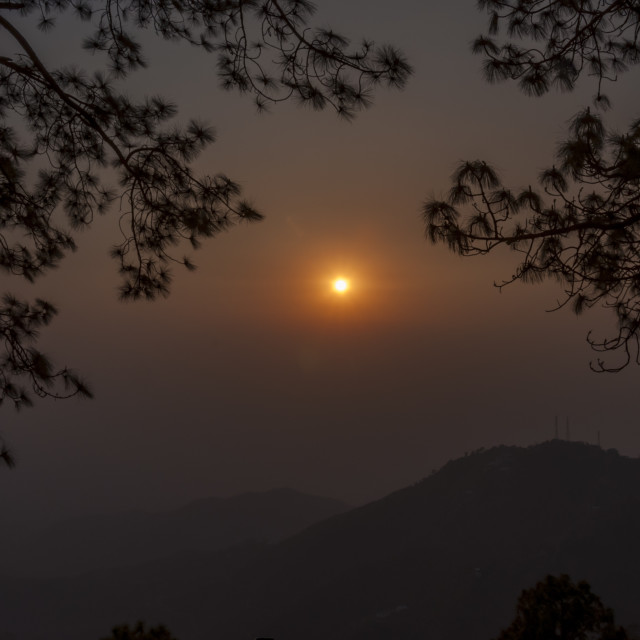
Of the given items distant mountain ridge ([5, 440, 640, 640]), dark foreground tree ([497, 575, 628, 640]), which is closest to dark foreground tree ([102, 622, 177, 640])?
dark foreground tree ([497, 575, 628, 640])

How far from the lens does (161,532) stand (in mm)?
152500

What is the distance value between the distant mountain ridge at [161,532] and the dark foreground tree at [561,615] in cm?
13278

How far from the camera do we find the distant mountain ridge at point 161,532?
457ft

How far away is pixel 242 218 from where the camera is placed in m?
5.26

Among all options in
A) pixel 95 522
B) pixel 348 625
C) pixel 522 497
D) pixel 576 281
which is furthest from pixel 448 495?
pixel 95 522

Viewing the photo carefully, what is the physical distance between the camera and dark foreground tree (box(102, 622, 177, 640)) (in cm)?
345

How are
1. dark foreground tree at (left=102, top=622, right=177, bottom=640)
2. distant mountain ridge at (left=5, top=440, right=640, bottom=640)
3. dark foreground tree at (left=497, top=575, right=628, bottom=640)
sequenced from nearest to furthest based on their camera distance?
dark foreground tree at (left=102, top=622, right=177, bottom=640)
dark foreground tree at (left=497, top=575, right=628, bottom=640)
distant mountain ridge at (left=5, top=440, right=640, bottom=640)

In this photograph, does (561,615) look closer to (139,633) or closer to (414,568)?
(139,633)

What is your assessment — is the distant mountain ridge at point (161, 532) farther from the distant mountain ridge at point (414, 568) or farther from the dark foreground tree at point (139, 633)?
the dark foreground tree at point (139, 633)

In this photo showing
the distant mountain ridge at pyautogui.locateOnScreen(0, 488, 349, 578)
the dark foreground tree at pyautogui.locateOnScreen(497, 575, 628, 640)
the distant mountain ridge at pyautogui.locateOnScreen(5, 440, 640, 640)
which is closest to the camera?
the dark foreground tree at pyautogui.locateOnScreen(497, 575, 628, 640)

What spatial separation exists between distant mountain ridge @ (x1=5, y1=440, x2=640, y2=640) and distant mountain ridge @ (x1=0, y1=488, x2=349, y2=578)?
36489 mm

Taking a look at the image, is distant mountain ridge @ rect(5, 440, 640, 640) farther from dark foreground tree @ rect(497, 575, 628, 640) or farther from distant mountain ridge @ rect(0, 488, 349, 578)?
dark foreground tree @ rect(497, 575, 628, 640)

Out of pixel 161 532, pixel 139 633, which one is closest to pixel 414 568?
pixel 139 633

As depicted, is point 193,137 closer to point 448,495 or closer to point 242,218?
point 242,218
